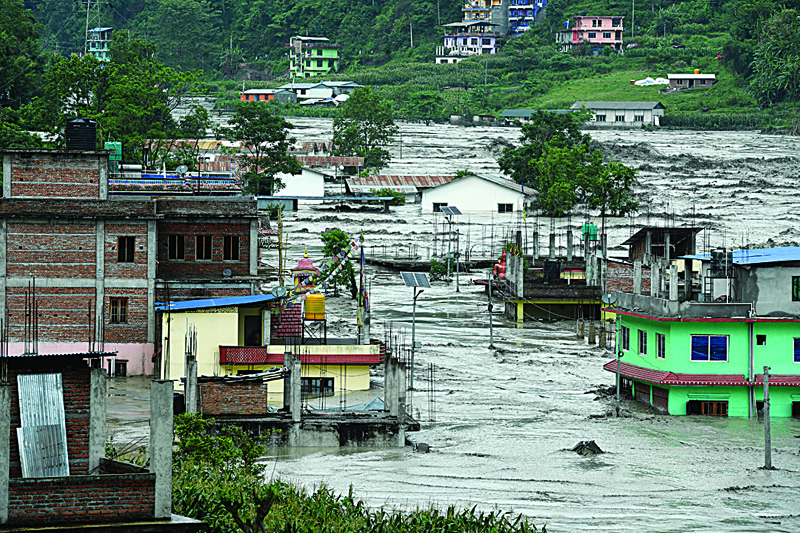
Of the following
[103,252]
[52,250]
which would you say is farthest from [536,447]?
[52,250]

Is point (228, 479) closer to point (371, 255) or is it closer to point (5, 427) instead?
point (5, 427)

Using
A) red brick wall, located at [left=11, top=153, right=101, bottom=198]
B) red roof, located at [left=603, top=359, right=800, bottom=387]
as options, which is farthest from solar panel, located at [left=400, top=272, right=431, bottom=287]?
red brick wall, located at [left=11, top=153, right=101, bottom=198]

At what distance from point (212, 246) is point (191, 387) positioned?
34.2 feet

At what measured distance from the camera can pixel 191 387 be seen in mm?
26797

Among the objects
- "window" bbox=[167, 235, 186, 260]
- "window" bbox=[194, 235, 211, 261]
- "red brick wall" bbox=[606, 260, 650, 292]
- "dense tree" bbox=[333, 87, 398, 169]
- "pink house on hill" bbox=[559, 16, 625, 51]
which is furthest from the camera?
"pink house on hill" bbox=[559, 16, 625, 51]

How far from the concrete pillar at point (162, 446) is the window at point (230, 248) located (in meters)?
20.8

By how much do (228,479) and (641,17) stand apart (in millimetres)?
160403

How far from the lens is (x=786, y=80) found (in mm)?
136125

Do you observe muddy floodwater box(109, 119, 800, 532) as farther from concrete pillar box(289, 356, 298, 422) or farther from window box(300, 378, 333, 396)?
concrete pillar box(289, 356, 298, 422)

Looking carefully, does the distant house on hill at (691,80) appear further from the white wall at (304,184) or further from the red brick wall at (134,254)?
the red brick wall at (134,254)

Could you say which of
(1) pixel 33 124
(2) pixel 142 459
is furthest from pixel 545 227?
(2) pixel 142 459

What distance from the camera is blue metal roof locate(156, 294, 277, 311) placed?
32000 millimetres

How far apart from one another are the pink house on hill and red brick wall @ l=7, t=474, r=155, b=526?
15393 cm

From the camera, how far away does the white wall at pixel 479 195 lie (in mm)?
83812
